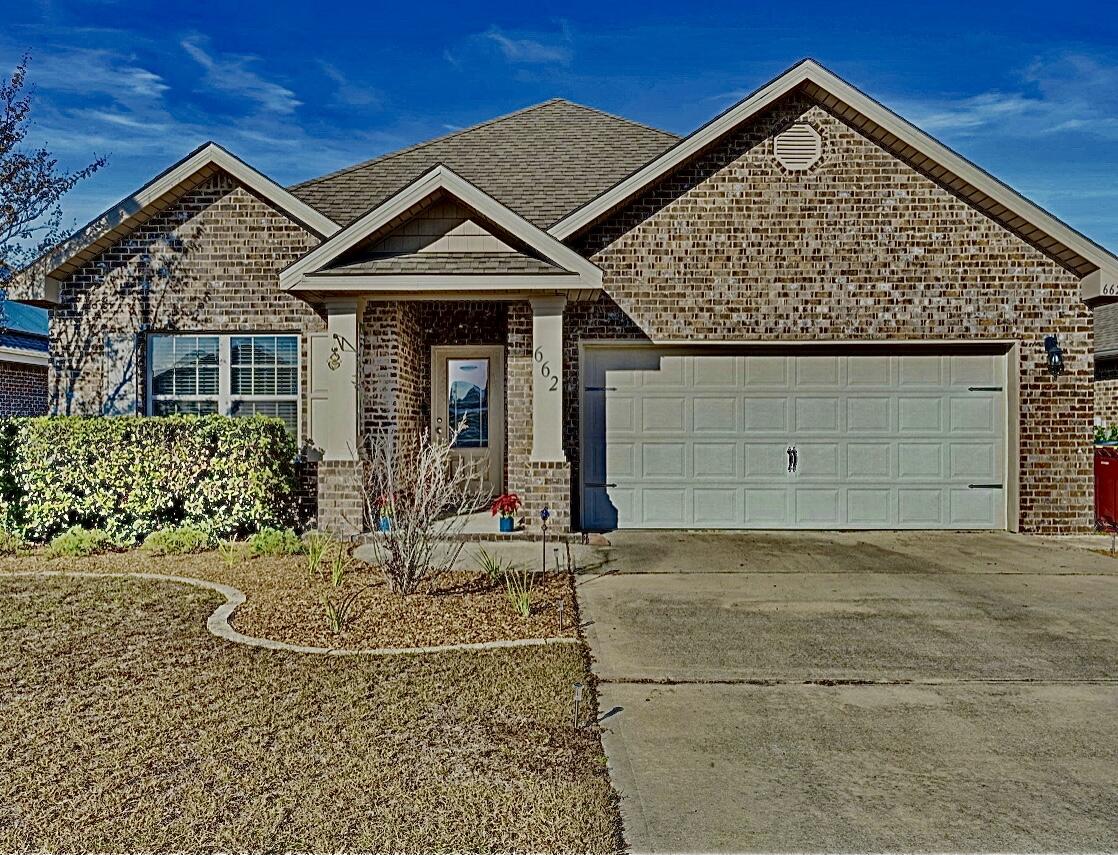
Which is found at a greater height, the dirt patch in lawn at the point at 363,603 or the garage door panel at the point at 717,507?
the garage door panel at the point at 717,507

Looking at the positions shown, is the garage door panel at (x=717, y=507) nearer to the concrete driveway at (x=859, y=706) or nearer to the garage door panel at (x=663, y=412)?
the garage door panel at (x=663, y=412)

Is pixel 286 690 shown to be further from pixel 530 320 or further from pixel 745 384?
pixel 745 384

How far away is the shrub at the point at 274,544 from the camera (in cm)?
917

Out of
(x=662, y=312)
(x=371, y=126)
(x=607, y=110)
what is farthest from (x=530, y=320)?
(x=371, y=126)

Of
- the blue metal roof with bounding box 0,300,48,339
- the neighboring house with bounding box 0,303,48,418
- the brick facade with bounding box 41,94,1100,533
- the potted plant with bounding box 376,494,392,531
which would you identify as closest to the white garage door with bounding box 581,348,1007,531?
the brick facade with bounding box 41,94,1100,533

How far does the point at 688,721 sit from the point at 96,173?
12754mm

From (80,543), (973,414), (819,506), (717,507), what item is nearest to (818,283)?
(973,414)

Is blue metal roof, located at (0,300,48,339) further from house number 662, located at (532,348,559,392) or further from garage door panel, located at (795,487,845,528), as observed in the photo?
garage door panel, located at (795,487,845,528)

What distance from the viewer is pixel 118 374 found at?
11.8 meters

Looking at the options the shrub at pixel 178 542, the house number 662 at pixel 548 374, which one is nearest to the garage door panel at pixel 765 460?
the house number 662 at pixel 548 374

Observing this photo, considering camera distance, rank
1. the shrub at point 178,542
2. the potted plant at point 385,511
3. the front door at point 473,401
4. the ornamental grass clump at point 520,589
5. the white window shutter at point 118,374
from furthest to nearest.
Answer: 1. the front door at point 473,401
2. the white window shutter at point 118,374
3. the shrub at point 178,542
4. the potted plant at point 385,511
5. the ornamental grass clump at point 520,589

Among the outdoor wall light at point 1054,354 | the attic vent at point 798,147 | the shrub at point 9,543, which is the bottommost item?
the shrub at point 9,543

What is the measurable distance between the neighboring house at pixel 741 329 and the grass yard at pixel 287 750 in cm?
600

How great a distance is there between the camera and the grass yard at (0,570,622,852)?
3.30 meters
